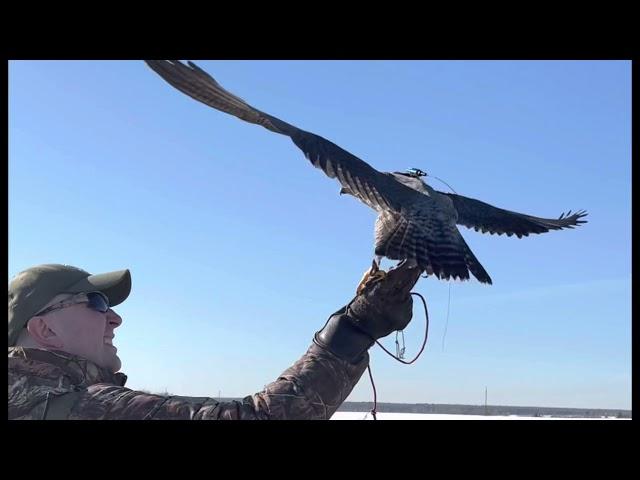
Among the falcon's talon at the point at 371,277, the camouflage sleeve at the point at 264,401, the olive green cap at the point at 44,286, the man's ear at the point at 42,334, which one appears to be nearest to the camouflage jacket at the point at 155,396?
the camouflage sleeve at the point at 264,401

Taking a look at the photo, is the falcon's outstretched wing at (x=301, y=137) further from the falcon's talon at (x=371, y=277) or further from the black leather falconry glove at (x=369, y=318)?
the black leather falconry glove at (x=369, y=318)

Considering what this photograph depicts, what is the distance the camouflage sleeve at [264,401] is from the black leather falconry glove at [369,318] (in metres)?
0.08

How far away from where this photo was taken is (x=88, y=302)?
310 cm

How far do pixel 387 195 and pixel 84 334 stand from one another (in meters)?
2.44

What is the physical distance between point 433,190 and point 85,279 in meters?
2.93

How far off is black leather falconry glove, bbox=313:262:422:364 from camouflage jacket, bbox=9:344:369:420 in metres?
0.07

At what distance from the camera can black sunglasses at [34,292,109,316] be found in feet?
9.92

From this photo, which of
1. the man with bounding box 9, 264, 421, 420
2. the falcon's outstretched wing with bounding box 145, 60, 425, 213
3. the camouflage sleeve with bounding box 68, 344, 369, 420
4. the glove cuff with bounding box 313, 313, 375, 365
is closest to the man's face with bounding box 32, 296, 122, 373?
the man with bounding box 9, 264, 421, 420

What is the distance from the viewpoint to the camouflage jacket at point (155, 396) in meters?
2.41

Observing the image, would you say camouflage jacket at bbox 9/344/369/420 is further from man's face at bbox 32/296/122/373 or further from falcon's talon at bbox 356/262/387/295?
falcon's talon at bbox 356/262/387/295
